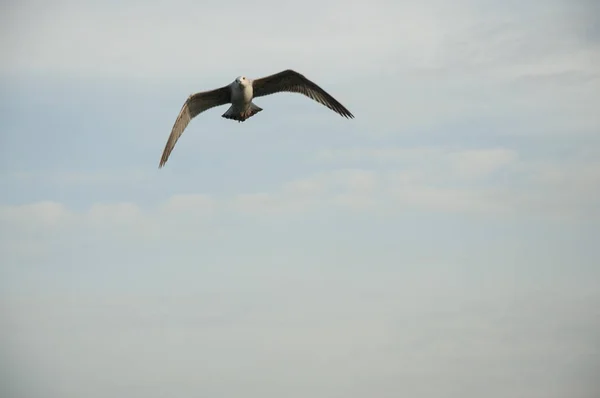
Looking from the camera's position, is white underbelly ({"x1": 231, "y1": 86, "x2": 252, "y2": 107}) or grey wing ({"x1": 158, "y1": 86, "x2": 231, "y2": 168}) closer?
white underbelly ({"x1": 231, "y1": 86, "x2": 252, "y2": 107})

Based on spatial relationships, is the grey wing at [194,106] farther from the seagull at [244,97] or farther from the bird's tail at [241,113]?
the bird's tail at [241,113]

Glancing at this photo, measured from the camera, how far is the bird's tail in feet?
101

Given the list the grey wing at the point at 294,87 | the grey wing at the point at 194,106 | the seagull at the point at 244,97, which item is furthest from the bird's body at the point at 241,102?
the grey wing at the point at 194,106

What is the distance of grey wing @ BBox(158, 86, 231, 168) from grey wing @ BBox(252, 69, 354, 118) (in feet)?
4.66

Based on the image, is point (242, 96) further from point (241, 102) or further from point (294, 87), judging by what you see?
point (294, 87)

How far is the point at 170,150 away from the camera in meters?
31.6

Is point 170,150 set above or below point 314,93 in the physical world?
below

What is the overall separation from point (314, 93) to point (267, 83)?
6.48 ft

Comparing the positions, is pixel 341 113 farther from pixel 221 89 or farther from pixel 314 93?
pixel 221 89

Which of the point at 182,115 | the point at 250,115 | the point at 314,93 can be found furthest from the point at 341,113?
the point at 182,115

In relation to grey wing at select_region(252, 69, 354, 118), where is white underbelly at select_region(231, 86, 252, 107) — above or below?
below

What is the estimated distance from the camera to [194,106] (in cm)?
3244

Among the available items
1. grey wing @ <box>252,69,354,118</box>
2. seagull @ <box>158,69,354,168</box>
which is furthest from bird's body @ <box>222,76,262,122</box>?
grey wing @ <box>252,69,354,118</box>

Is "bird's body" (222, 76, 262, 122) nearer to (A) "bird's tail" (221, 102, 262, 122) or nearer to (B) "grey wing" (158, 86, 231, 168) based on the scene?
(A) "bird's tail" (221, 102, 262, 122)
